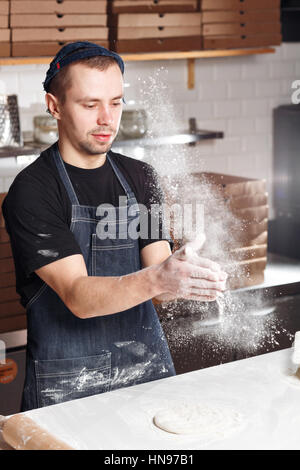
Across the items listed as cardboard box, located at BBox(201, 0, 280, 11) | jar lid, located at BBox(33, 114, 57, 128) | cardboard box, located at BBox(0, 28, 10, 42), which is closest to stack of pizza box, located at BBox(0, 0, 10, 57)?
cardboard box, located at BBox(0, 28, 10, 42)

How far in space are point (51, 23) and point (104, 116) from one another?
138 cm

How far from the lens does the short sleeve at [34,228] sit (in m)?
1.59

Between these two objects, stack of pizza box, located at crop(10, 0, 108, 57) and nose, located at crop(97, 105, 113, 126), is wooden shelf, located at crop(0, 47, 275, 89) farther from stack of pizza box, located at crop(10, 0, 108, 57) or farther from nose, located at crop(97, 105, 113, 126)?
nose, located at crop(97, 105, 113, 126)

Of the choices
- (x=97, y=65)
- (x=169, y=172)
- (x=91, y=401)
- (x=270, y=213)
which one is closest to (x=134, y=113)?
(x=169, y=172)

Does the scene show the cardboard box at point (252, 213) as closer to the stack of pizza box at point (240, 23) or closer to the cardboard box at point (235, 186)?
the cardboard box at point (235, 186)

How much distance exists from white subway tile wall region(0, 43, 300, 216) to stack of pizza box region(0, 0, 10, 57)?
393 millimetres

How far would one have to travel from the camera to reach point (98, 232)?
176cm

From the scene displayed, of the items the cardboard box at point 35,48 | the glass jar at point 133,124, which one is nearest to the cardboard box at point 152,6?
the cardboard box at point 35,48

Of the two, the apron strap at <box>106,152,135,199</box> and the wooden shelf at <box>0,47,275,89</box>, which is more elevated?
the wooden shelf at <box>0,47,275,89</box>

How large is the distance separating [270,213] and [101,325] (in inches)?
96.3

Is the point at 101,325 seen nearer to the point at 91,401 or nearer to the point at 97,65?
the point at 91,401

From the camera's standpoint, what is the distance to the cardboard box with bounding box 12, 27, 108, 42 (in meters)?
2.89

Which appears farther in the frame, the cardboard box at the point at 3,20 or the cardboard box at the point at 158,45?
the cardboard box at the point at 158,45

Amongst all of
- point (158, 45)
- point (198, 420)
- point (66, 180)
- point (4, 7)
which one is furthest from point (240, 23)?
point (198, 420)
